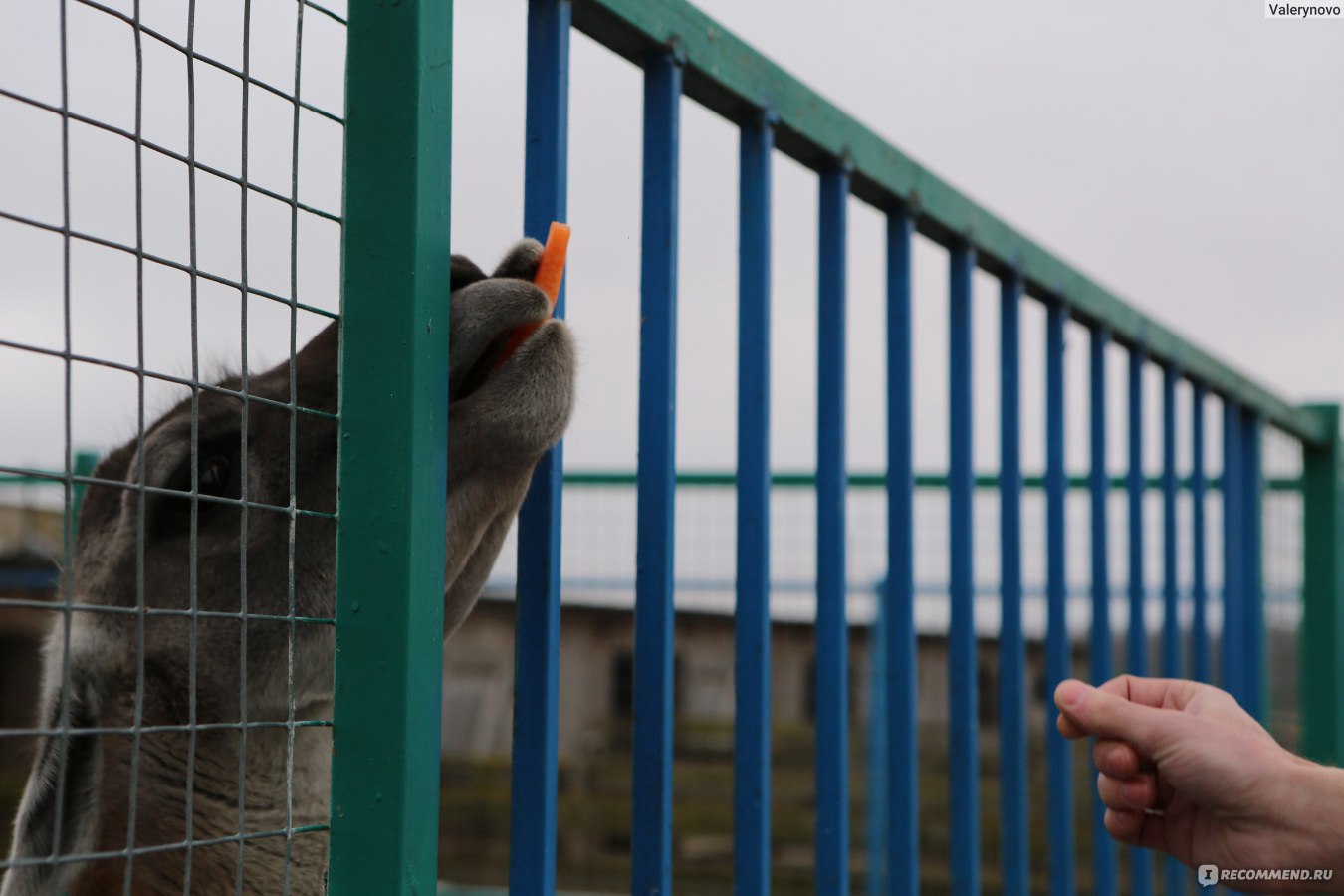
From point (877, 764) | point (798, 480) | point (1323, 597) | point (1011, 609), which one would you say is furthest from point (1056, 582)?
point (877, 764)

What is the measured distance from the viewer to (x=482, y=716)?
8.74 meters

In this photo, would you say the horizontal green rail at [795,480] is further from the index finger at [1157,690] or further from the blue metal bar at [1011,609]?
the index finger at [1157,690]

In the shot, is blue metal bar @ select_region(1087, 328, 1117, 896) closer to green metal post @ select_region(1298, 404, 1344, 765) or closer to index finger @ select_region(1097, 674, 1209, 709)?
index finger @ select_region(1097, 674, 1209, 709)

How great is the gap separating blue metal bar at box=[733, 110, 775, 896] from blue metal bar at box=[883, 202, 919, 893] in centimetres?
50

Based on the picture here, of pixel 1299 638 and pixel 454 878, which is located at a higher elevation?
pixel 1299 638

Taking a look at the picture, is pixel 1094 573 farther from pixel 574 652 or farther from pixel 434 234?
pixel 574 652

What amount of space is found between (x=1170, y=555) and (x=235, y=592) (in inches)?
104

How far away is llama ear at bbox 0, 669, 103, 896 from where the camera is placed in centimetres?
219

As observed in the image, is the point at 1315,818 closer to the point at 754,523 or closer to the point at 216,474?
the point at 754,523

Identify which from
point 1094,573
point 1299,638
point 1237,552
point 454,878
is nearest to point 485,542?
point 1094,573

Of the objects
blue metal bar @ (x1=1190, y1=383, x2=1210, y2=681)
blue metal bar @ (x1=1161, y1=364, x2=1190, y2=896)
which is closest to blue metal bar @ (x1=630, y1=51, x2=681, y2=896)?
blue metal bar @ (x1=1161, y1=364, x2=1190, y2=896)

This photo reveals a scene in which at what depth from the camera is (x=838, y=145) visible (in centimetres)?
256

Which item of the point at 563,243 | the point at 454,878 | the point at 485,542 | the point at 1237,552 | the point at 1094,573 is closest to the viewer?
the point at 563,243

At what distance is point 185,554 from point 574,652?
5.64m
